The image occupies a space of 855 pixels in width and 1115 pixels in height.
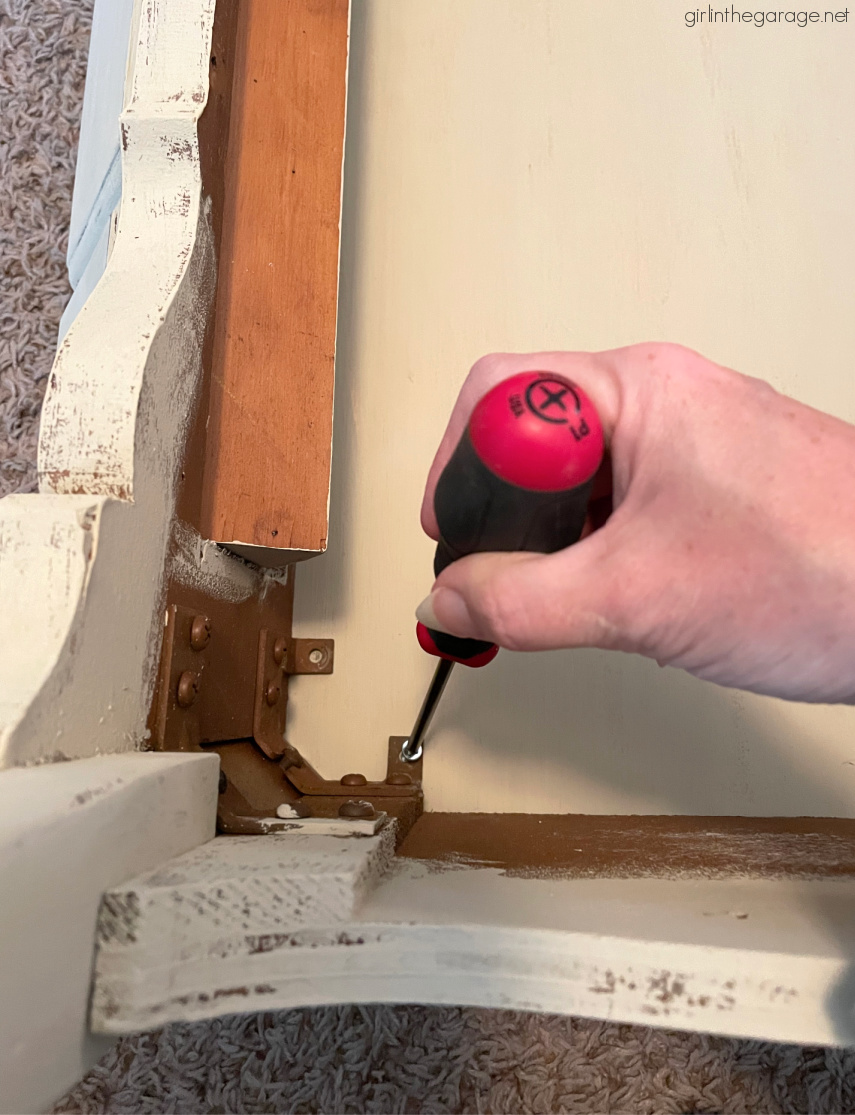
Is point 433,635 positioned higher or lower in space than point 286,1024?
higher

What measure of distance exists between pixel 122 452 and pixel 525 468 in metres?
0.23

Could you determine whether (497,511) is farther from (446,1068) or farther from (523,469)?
(446,1068)

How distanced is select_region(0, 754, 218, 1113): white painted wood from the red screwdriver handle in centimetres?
18

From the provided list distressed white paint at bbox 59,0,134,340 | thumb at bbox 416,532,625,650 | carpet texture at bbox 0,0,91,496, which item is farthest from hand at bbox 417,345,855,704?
carpet texture at bbox 0,0,91,496

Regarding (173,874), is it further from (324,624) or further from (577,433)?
(324,624)

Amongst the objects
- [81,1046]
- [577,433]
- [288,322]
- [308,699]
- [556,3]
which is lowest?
[81,1046]

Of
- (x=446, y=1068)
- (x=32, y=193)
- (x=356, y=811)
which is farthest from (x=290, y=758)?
(x=32, y=193)

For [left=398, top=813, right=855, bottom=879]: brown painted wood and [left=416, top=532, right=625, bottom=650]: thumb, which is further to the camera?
[left=398, top=813, right=855, bottom=879]: brown painted wood

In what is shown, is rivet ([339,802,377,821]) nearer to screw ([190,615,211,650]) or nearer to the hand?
screw ([190,615,211,650])

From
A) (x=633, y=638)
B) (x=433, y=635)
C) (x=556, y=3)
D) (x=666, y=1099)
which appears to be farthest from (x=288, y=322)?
(x=666, y=1099)

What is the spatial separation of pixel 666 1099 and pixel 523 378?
660mm

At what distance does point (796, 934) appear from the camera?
1.05 feet

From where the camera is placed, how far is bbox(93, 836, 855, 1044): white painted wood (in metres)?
0.30

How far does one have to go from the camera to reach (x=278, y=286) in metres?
0.57
